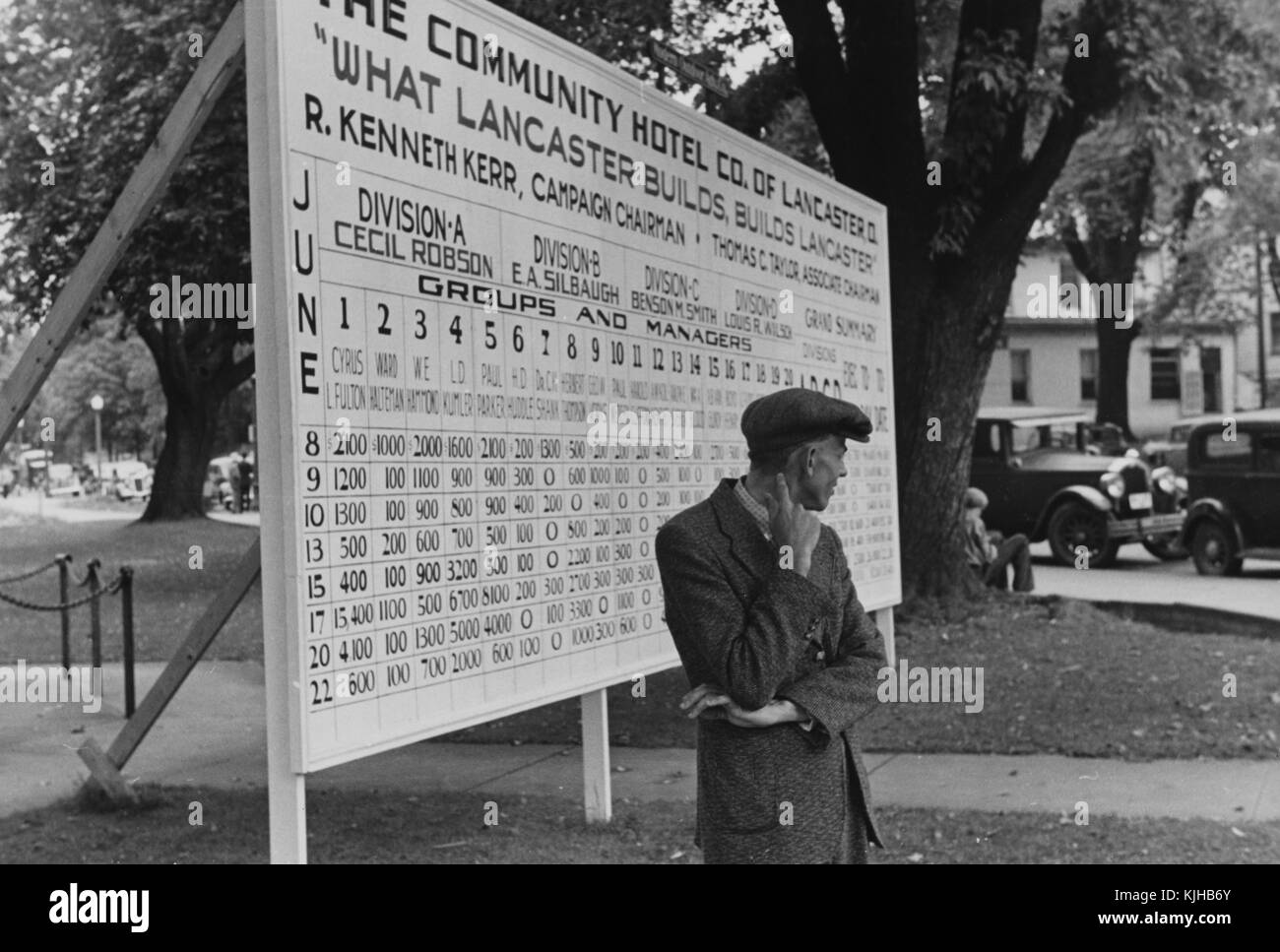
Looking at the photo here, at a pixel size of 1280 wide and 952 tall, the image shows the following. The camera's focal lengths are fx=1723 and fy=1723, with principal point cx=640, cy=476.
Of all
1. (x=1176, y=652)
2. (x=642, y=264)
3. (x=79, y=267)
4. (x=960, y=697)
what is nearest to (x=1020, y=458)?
(x=1176, y=652)

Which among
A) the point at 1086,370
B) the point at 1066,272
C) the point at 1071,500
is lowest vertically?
the point at 1071,500

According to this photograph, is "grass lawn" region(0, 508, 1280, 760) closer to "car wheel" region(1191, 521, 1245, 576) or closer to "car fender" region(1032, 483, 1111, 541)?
"car wheel" region(1191, 521, 1245, 576)

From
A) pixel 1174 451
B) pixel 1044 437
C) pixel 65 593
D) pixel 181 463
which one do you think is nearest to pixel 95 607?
pixel 65 593

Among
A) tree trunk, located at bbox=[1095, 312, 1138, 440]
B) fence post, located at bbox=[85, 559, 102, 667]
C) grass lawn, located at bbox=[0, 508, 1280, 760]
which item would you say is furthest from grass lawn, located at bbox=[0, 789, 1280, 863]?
tree trunk, located at bbox=[1095, 312, 1138, 440]

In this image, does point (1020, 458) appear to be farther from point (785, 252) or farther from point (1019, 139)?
point (785, 252)

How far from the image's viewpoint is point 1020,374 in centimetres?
6475

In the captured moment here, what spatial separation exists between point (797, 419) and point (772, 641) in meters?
0.50

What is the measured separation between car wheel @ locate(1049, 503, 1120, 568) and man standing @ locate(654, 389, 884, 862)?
803 inches

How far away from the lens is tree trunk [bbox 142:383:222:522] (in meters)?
38.8

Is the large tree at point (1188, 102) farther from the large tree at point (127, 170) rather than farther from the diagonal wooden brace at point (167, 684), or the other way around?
the diagonal wooden brace at point (167, 684)

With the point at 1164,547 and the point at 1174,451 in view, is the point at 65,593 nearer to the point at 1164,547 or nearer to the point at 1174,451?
the point at 1164,547

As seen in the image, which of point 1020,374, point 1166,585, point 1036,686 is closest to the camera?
point 1036,686

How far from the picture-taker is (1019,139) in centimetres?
1367
